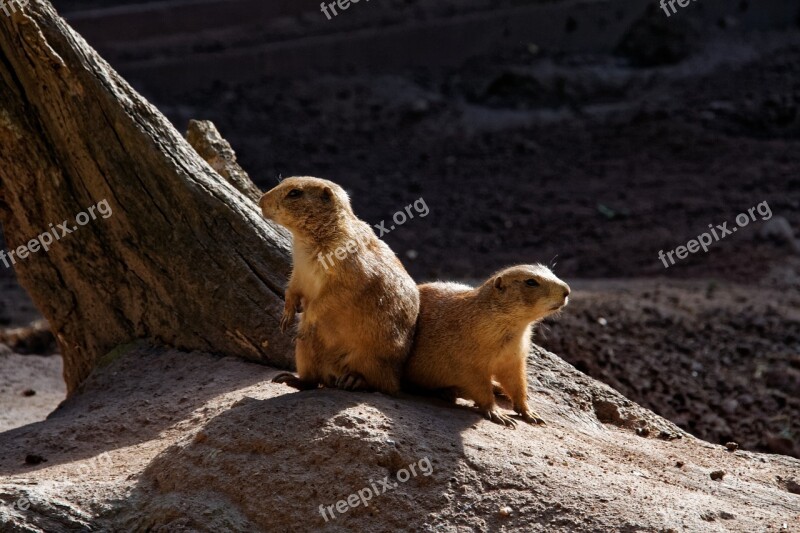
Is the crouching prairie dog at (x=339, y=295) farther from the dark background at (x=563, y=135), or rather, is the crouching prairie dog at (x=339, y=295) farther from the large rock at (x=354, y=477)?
the dark background at (x=563, y=135)

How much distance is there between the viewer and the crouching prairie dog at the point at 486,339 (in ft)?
16.6

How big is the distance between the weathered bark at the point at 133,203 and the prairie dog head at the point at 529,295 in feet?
4.14

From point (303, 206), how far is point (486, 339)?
1089 millimetres

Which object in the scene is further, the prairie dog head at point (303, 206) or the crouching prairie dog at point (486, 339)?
the crouching prairie dog at point (486, 339)

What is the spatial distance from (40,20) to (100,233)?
1.18 metres

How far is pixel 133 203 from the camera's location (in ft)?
19.0

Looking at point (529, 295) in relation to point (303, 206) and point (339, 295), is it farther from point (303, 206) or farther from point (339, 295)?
point (303, 206)

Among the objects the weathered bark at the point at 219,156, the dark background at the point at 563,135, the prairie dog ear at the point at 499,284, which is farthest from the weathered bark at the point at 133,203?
the dark background at the point at 563,135

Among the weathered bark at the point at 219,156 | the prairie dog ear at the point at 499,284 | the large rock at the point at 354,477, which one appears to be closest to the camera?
the large rock at the point at 354,477

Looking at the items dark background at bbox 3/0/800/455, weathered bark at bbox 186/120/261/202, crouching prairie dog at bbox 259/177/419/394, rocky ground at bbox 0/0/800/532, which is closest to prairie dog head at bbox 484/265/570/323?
crouching prairie dog at bbox 259/177/419/394

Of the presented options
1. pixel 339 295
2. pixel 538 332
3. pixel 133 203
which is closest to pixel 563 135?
pixel 538 332

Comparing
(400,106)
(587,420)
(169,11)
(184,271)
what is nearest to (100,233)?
(184,271)

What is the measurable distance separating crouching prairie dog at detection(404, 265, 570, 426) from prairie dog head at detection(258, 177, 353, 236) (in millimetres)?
728

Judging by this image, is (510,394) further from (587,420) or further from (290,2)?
(290,2)
